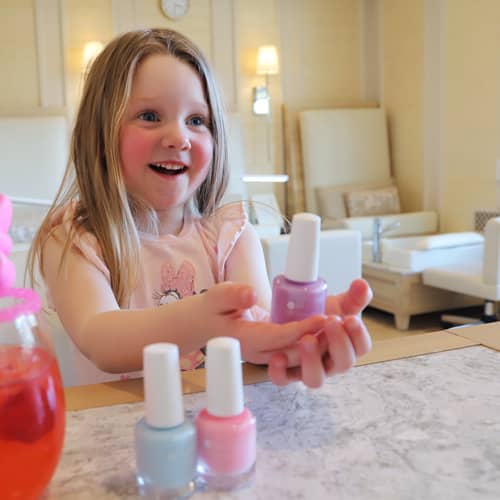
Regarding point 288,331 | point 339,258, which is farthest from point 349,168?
point 288,331

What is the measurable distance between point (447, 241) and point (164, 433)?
3.24 meters

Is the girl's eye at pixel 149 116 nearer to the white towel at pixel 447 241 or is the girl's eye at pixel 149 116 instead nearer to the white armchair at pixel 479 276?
the white armchair at pixel 479 276

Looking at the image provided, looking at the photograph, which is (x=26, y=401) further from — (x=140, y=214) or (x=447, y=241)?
(x=447, y=241)

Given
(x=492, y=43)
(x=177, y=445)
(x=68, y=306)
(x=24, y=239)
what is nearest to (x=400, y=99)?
(x=492, y=43)

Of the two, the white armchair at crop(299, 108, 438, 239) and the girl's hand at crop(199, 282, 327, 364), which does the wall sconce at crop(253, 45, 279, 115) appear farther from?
the girl's hand at crop(199, 282, 327, 364)

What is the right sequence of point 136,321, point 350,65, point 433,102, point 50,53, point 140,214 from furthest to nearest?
1. point 350,65
2. point 433,102
3. point 50,53
4. point 140,214
5. point 136,321

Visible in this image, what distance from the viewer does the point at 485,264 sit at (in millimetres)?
3035

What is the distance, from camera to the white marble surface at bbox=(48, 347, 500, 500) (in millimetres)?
420

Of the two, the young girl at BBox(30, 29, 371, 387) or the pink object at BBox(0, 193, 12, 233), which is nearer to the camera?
the pink object at BBox(0, 193, 12, 233)

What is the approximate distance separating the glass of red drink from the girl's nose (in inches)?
18.1

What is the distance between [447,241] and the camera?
3402 millimetres

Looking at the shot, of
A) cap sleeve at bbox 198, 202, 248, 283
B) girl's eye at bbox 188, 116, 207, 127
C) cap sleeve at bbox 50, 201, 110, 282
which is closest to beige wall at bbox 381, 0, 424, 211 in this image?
cap sleeve at bbox 198, 202, 248, 283

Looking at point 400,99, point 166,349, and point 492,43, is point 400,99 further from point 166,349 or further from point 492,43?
point 166,349

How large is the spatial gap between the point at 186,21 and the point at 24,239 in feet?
6.71
